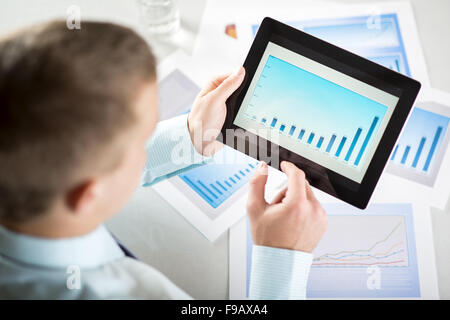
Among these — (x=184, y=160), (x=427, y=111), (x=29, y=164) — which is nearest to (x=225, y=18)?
(x=184, y=160)

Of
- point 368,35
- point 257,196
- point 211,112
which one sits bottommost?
point 257,196

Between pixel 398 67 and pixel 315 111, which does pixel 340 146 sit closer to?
A: pixel 315 111

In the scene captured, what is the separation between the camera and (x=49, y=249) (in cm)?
44

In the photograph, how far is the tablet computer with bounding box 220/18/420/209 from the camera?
544 mm

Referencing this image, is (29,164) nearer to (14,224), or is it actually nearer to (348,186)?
(14,224)

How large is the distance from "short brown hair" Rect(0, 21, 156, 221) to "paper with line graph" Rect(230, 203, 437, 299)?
1.07 ft

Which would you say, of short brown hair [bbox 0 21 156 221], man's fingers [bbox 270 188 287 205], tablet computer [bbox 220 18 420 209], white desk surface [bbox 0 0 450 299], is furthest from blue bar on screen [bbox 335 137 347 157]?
short brown hair [bbox 0 21 156 221]

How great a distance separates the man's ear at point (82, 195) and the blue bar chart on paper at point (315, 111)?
0.29 m

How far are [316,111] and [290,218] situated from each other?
168 mm

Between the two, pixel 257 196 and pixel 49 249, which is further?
pixel 257 196

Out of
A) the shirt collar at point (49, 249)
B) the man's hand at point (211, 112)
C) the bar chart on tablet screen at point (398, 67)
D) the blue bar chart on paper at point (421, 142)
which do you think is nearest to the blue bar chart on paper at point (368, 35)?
the bar chart on tablet screen at point (398, 67)

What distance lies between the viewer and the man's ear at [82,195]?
0.39 m

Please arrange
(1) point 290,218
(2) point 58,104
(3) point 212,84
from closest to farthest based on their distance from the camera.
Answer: (2) point 58,104
(1) point 290,218
(3) point 212,84

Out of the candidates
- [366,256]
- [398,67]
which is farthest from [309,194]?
[398,67]
